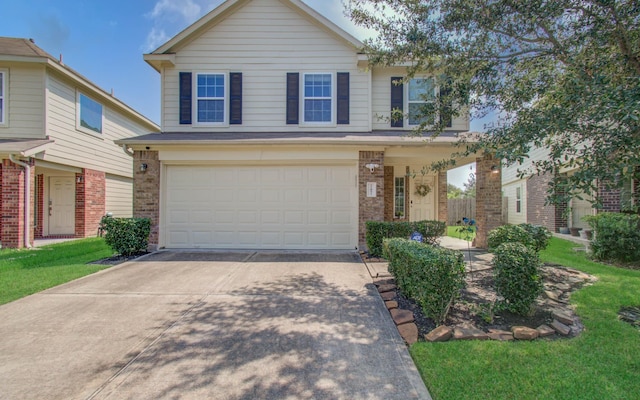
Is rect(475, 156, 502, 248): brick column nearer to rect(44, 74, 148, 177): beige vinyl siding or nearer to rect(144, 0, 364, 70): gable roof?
rect(144, 0, 364, 70): gable roof

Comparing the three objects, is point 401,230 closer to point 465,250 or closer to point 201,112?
point 465,250

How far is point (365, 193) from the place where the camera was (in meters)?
8.31

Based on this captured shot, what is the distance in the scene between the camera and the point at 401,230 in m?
7.49

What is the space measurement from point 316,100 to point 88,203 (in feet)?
30.2

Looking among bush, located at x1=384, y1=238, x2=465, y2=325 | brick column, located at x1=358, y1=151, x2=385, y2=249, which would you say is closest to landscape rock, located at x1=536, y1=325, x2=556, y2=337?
bush, located at x1=384, y1=238, x2=465, y2=325

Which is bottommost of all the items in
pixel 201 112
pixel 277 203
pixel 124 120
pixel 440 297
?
pixel 440 297

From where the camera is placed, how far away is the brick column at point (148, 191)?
8391 millimetres

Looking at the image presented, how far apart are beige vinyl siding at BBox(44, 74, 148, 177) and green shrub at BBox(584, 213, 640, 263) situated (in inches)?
618

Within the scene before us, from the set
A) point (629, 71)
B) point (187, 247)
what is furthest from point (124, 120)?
point (629, 71)

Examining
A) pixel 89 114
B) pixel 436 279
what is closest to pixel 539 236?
pixel 436 279

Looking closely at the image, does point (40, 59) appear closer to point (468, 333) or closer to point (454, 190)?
point (468, 333)

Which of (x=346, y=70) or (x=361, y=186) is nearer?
(x=361, y=186)

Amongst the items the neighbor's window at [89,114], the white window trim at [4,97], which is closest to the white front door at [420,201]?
the neighbor's window at [89,114]

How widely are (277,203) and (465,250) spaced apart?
5475mm
